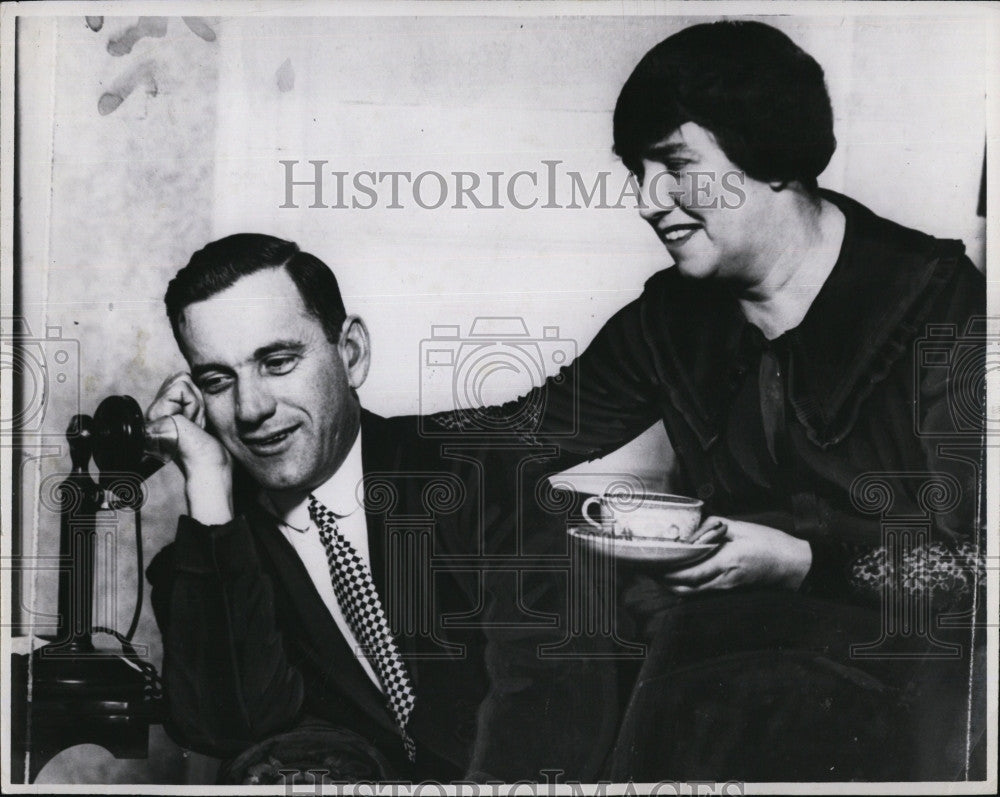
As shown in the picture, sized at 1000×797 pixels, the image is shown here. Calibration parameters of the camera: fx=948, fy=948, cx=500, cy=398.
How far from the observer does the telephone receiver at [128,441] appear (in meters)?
2.13

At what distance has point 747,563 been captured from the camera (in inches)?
82.7

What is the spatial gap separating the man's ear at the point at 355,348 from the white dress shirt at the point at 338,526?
0.13m

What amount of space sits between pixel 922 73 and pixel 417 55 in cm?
114


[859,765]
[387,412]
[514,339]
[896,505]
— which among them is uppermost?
[514,339]

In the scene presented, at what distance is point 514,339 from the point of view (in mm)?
2115

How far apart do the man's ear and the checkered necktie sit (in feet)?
1.24

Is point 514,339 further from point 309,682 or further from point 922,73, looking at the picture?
point 922,73

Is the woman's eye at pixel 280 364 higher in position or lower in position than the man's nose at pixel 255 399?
higher

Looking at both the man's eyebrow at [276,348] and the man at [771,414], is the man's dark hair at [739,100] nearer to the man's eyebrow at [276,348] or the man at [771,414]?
the man at [771,414]

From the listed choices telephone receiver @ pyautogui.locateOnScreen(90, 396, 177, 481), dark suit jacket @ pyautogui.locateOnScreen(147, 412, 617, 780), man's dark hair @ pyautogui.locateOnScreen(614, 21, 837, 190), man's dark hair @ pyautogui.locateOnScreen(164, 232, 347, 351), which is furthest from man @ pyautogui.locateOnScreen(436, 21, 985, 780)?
telephone receiver @ pyautogui.locateOnScreen(90, 396, 177, 481)

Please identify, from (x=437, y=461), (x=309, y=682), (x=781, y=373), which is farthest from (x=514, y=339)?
(x=309, y=682)

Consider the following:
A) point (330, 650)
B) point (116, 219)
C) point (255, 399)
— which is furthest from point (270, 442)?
point (116, 219)

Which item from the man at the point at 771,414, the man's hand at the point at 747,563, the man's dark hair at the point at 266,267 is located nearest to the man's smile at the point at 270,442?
the man's dark hair at the point at 266,267

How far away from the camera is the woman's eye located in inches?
83.0
